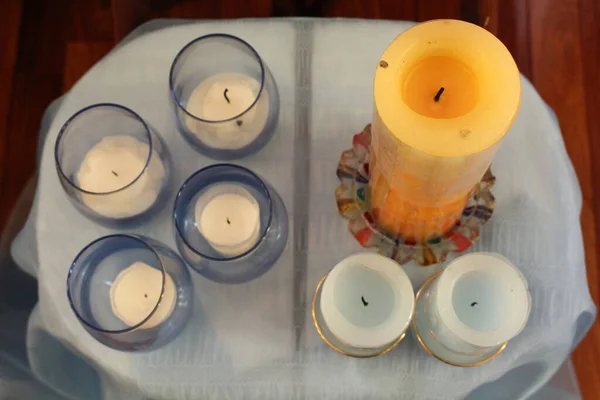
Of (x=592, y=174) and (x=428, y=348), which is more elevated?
(x=428, y=348)

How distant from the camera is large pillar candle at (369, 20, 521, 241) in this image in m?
0.33

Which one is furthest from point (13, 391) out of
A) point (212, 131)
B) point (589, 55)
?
point (589, 55)

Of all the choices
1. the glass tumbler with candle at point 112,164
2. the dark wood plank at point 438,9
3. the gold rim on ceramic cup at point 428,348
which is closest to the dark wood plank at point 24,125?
the glass tumbler with candle at point 112,164

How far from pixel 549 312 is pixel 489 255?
0.11 meters

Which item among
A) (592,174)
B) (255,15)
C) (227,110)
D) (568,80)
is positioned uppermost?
(227,110)

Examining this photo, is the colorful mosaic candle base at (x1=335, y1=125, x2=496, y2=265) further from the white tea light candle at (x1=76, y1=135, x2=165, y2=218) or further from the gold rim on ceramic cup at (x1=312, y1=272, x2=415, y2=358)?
the white tea light candle at (x1=76, y1=135, x2=165, y2=218)

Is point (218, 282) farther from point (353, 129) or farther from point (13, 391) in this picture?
point (13, 391)

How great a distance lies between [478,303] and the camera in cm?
45

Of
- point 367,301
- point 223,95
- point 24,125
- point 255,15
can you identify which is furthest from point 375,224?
point 24,125

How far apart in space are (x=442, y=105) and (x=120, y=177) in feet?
1.01

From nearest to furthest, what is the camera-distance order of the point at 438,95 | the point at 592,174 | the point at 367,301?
the point at 438,95 < the point at 367,301 < the point at 592,174

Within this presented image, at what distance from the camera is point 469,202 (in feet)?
1.65

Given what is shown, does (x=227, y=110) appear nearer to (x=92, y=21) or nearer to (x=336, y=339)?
(x=336, y=339)

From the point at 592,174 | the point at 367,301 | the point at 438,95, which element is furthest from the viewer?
the point at 592,174
